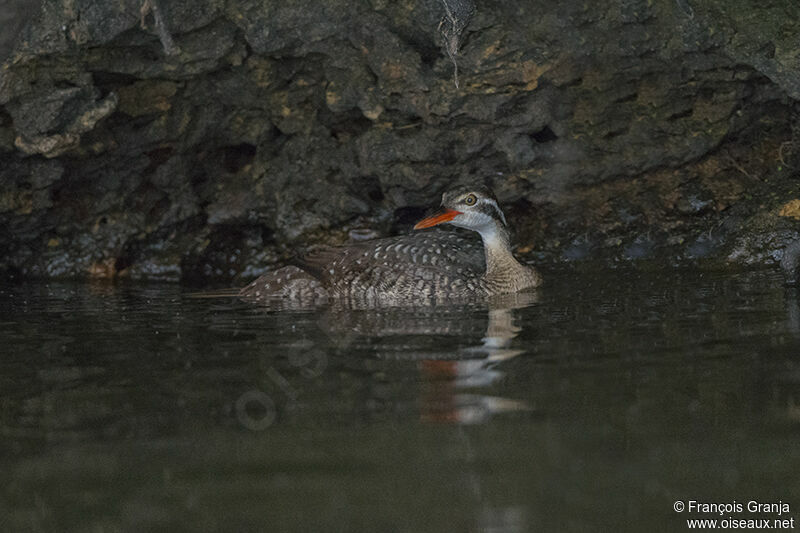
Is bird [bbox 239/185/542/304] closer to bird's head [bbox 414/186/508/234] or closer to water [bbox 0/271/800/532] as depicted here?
bird's head [bbox 414/186/508/234]

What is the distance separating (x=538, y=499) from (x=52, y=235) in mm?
7464

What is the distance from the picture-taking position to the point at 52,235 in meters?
9.61

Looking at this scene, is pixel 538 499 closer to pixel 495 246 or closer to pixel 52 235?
pixel 495 246

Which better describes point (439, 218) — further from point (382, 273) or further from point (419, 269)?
point (382, 273)

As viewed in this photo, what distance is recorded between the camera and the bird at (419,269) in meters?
7.91

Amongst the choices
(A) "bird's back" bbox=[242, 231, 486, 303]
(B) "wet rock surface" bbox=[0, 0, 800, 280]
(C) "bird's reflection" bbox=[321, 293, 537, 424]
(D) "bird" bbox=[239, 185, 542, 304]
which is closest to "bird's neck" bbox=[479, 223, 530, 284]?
(D) "bird" bbox=[239, 185, 542, 304]

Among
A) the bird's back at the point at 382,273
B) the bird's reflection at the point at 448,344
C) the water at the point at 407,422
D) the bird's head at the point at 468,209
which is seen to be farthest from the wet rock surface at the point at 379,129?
the water at the point at 407,422

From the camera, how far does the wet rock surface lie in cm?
781

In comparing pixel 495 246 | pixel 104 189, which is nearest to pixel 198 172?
pixel 104 189

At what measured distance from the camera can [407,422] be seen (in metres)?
3.89

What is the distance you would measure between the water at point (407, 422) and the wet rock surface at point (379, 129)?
7.55 ft

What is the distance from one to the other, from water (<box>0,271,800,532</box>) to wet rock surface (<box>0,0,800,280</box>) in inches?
90.6

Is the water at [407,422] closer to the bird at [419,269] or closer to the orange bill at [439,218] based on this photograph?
the bird at [419,269]

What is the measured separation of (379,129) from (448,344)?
364cm
